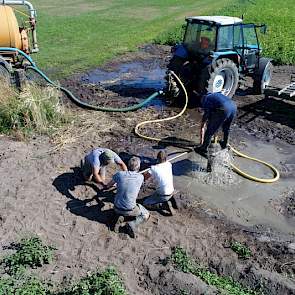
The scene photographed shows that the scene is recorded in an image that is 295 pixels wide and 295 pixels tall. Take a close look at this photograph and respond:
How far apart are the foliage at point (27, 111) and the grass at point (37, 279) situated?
4405mm

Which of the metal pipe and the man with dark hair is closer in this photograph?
the man with dark hair

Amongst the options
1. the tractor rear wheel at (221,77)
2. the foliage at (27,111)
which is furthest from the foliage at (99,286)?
the tractor rear wheel at (221,77)

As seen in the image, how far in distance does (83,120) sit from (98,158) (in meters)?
3.39

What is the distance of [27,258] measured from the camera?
660 cm

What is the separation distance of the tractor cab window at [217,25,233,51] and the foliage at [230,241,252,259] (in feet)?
21.9

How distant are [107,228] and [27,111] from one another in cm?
436

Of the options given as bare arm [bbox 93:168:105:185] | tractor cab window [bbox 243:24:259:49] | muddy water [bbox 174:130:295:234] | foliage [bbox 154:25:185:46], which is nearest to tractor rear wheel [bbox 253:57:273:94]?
tractor cab window [bbox 243:24:259:49]

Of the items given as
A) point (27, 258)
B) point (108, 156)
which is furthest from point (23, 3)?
point (27, 258)

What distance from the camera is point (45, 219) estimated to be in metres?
7.81

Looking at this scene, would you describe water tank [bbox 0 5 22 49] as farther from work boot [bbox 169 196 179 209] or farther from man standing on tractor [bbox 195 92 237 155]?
work boot [bbox 169 196 179 209]

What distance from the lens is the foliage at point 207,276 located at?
20.7 feet

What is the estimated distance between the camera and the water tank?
1324 cm

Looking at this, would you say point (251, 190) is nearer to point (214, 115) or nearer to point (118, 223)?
point (214, 115)

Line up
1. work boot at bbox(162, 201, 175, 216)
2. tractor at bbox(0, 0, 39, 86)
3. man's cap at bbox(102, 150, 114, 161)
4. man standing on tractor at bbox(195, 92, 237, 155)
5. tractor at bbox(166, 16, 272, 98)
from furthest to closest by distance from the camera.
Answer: tractor at bbox(0, 0, 39, 86)
tractor at bbox(166, 16, 272, 98)
man standing on tractor at bbox(195, 92, 237, 155)
man's cap at bbox(102, 150, 114, 161)
work boot at bbox(162, 201, 175, 216)
